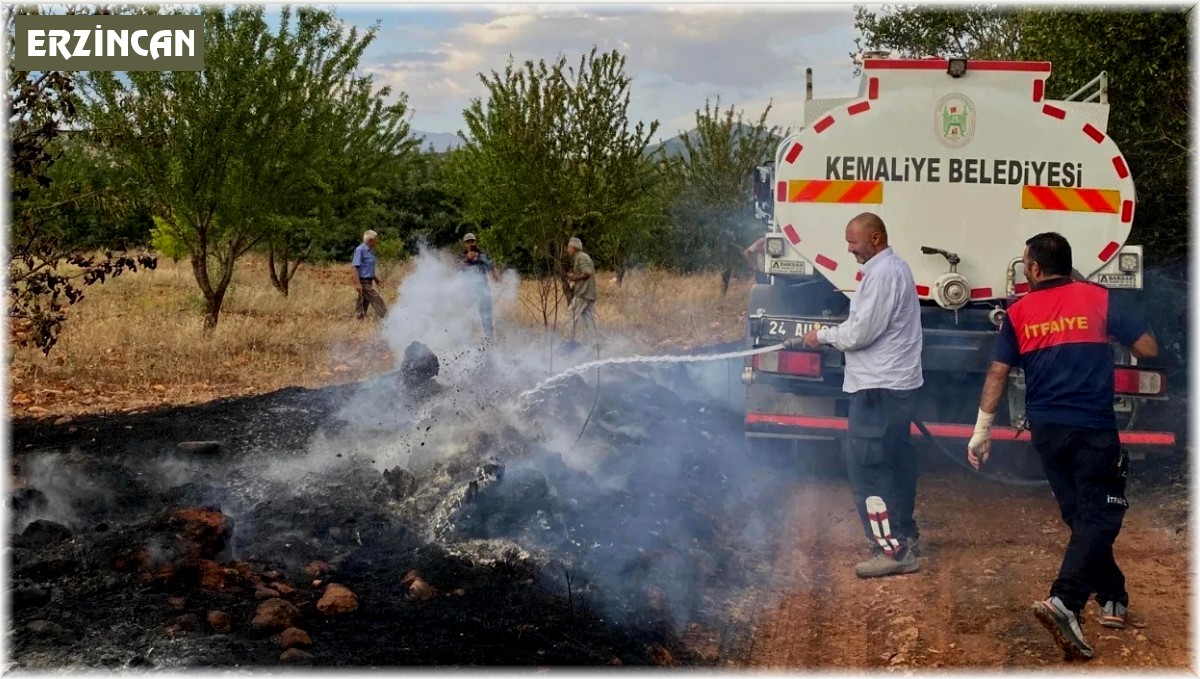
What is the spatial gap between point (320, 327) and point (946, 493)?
9535 millimetres

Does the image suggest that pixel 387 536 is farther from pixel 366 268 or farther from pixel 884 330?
pixel 366 268

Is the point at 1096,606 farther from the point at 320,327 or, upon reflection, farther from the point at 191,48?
the point at 320,327

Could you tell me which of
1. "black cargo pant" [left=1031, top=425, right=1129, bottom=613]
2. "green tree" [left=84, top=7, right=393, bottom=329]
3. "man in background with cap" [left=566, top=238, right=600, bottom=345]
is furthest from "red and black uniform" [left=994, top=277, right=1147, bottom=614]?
"green tree" [left=84, top=7, right=393, bottom=329]

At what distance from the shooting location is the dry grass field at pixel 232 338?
9656 mm

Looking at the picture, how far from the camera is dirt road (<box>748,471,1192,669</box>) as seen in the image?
4.16 metres

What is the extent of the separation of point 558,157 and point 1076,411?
8.71 metres

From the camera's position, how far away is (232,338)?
39.1 feet

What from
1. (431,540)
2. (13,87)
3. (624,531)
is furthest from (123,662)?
(13,87)

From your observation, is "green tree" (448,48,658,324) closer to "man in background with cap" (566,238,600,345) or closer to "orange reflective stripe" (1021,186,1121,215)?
"man in background with cap" (566,238,600,345)

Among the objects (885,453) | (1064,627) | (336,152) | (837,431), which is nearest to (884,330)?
(885,453)

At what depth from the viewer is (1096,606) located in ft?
14.9

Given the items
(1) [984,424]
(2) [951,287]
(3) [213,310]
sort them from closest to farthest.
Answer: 1. (1) [984,424]
2. (2) [951,287]
3. (3) [213,310]

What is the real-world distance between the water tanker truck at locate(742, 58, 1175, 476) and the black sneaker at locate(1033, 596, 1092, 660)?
2.06m

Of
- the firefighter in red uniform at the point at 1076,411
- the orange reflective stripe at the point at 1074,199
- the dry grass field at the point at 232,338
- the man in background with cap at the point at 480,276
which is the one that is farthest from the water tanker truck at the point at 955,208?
the man in background with cap at the point at 480,276
